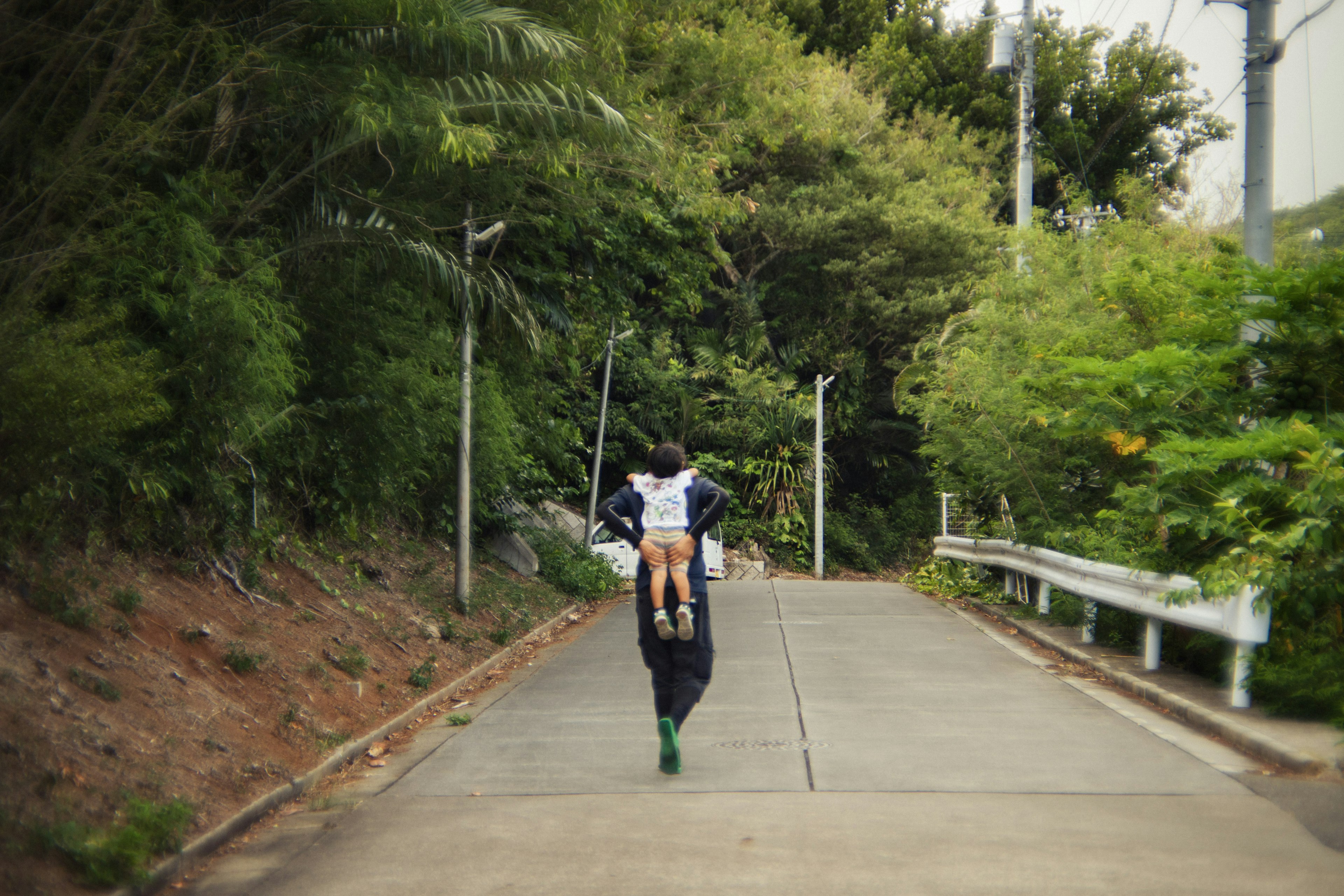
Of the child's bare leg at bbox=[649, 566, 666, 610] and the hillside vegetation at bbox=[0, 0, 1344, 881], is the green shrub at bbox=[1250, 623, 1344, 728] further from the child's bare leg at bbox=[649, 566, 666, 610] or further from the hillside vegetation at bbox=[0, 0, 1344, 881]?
the child's bare leg at bbox=[649, 566, 666, 610]

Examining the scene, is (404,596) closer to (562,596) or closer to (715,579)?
(562,596)

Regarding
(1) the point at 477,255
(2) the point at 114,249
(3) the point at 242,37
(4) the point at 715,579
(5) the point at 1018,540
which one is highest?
(3) the point at 242,37

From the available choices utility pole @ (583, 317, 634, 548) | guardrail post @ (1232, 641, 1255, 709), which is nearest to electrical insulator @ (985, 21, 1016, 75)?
utility pole @ (583, 317, 634, 548)

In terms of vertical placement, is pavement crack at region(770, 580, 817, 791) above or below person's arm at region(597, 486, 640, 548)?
below

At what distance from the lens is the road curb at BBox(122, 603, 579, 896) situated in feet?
16.0

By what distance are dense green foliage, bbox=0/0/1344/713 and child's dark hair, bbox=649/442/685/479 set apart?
3.15 metres

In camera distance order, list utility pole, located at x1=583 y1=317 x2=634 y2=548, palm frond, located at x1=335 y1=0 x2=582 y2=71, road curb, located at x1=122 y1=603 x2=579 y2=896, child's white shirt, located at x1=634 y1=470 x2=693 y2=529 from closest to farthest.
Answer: road curb, located at x1=122 y1=603 x2=579 y2=896 → child's white shirt, located at x1=634 y1=470 x2=693 y2=529 → palm frond, located at x1=335 y1=0 x2=582 y2=71 → utility pole, located at x1=583 y1=317 x2=634 y2=548

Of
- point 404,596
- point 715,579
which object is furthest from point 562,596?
point 715,579

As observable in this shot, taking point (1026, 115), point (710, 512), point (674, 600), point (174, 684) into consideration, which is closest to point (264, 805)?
point (174, 684)

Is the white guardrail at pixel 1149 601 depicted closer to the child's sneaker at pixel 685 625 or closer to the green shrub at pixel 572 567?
the child's sneaker at pixel 685 625

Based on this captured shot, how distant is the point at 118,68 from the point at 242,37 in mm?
1365

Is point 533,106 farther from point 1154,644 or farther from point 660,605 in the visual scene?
point 1154,644

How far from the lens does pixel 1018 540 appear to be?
16.2 metres

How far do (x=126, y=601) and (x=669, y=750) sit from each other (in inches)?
152
